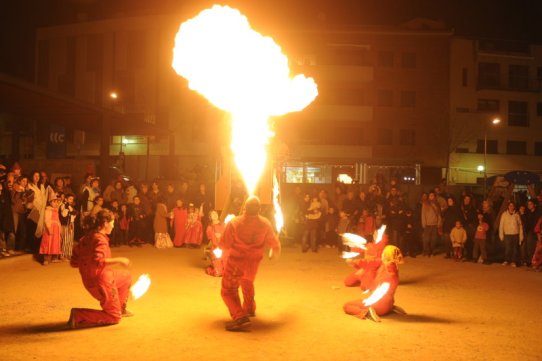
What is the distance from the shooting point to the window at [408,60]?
125 ft

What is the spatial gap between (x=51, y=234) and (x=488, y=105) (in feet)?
120

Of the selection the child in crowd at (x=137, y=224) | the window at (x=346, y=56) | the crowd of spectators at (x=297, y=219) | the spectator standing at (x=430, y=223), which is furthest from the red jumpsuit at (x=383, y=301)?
the window at (x=346, y=56)

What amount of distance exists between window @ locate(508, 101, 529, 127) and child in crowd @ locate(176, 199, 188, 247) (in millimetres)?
33382

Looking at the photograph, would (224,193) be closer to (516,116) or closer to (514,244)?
(514,244)

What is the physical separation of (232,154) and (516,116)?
35415 millimetres

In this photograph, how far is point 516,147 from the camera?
4109cm

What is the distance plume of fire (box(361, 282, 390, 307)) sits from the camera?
24.5 feet

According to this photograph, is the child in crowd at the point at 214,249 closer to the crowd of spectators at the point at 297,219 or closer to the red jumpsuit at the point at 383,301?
the crowd of spectators at the point at 297,219

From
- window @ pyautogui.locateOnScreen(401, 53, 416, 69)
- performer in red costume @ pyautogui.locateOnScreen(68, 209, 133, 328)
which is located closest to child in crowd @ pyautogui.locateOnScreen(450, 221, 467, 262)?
performer in red costume @ pyautogui.locateOnScreen(68, 209, 133, 328)

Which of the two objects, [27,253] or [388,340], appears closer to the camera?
[388,340]

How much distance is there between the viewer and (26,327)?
661 centimetres

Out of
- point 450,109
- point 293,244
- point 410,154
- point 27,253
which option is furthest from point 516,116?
point 27,253

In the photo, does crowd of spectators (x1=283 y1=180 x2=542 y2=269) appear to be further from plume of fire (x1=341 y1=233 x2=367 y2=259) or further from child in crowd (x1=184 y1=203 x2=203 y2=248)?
plume of fire (x1=341 y1=233 x2=367 y2=259)

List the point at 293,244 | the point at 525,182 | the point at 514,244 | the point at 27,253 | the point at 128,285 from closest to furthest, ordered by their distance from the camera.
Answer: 1. the point at 128,285
2. the point at 27,253
3. the point at 514,244
4. the point at 293,244
5. the point at 525,182
